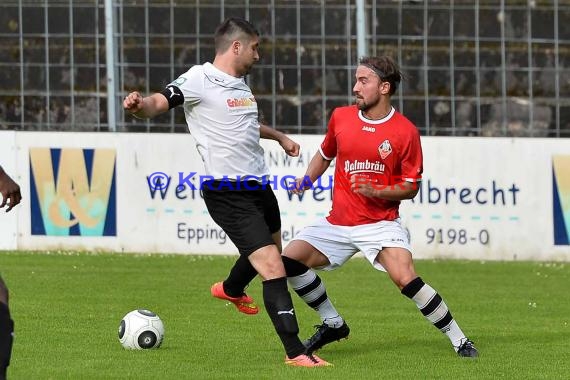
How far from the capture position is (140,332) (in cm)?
1023

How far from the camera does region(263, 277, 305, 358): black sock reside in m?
9.48

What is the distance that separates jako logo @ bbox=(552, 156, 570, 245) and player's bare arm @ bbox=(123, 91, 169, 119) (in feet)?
31.6

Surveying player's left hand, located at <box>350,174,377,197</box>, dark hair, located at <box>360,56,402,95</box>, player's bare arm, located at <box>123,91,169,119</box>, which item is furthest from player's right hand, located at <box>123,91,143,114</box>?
dark hair, located at <box>360,56,402,95</box>

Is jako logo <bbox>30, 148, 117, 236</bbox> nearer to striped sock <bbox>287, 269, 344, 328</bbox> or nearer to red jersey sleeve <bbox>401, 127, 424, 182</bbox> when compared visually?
striped sock <bbox>287, 269, 344, 328</bbox>

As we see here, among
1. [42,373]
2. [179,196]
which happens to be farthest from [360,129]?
[179,196]

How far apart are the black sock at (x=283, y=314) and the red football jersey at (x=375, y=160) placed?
37.9 inches

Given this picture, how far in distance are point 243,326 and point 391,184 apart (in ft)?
7.01

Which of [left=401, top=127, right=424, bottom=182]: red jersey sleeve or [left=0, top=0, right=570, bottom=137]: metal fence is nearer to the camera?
[left=401, top=127, right=424, bottom=182]: red jersey sleeve

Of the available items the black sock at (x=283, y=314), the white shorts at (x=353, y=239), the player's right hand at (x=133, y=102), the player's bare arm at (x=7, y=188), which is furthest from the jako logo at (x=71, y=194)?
the player's bare arm at (x=7, y=188)

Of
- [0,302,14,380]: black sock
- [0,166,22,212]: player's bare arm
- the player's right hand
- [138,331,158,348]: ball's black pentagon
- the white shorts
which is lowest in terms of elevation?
[138,331,158,348]: ball's black pentagon

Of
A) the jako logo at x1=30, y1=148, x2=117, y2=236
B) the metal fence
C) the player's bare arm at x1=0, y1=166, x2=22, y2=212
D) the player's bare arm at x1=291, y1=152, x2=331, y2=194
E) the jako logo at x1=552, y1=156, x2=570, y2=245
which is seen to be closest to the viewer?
the player's bare arm at x1=0, y1=166, x2=22, y2=212

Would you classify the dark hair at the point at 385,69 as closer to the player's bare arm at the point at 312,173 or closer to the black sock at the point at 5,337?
the player's bare arm at the point at 312,173

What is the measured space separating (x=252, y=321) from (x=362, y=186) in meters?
2.53

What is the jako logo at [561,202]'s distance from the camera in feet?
59.0
